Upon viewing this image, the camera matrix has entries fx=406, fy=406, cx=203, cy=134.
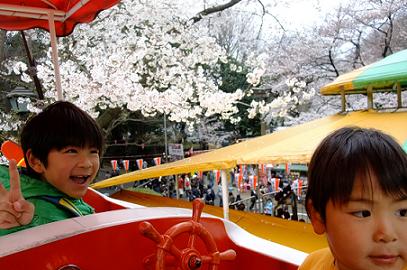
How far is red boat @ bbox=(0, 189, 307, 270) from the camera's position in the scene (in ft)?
3.84

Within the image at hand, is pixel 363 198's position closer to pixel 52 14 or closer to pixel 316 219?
pixel 316 219

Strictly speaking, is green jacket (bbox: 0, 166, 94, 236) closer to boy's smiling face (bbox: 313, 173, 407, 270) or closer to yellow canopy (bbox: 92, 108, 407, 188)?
boy's smiling face (bbox: 313, 173, 407, 270)

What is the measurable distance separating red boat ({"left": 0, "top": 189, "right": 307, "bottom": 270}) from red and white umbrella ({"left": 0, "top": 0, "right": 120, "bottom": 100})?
1.45 meters

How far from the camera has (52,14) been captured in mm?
2857

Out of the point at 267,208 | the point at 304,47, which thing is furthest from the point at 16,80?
the point at 304,47

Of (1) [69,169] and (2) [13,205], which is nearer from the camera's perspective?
(2) [13,205]

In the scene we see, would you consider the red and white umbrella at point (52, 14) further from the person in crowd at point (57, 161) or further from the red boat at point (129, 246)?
the red boat at point (129, 246)

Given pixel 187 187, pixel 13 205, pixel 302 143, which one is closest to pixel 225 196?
pixel 302 143

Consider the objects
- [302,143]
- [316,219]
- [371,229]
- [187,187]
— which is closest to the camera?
[371,229]

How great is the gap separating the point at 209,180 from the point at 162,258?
519 inches

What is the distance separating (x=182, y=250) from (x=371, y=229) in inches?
22.0

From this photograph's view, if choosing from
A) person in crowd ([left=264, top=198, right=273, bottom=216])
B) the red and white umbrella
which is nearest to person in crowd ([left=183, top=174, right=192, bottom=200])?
person in crowd ([left=264, top=198, right=273, bottom=216])

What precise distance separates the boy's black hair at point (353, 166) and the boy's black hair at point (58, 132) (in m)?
1.02

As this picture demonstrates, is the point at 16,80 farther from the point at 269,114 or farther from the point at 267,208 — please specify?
the point at 269,114
